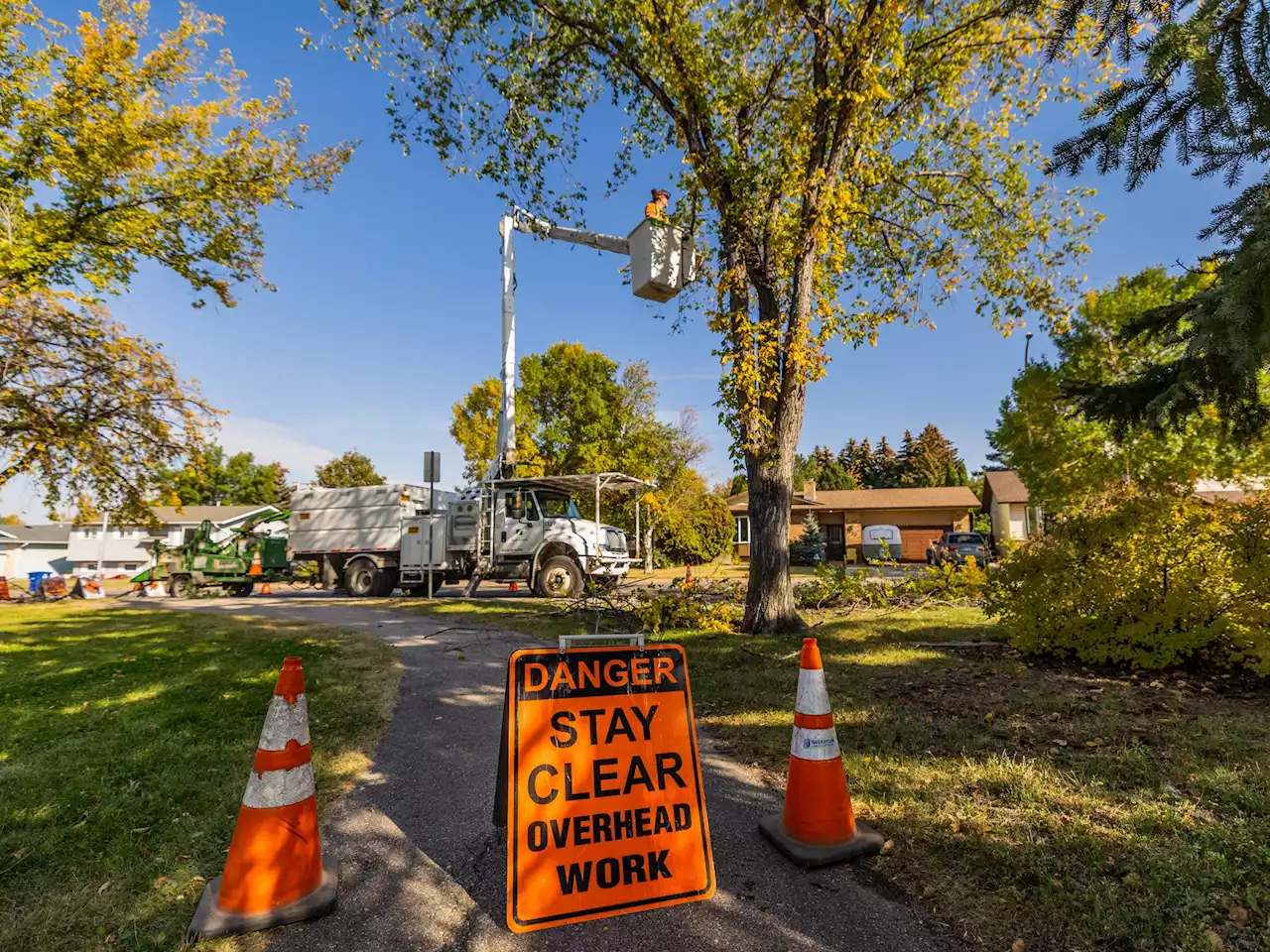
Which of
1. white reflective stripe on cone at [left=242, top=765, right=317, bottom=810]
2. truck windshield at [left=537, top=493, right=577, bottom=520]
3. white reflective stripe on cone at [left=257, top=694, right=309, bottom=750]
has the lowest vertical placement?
white reflective stripe on cone at [left=242, top=765, right=317, bottom=810]

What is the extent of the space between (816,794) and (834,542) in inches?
1499

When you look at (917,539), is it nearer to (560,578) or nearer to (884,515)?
(884,515)

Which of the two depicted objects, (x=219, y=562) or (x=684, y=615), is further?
(x=219, y=562)

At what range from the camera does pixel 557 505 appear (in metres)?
14.8

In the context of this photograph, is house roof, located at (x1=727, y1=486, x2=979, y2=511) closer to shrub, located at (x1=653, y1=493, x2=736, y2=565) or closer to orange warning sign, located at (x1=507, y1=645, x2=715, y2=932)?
shrub, located at (x1=653, y1=493, x2=736, y2=565)

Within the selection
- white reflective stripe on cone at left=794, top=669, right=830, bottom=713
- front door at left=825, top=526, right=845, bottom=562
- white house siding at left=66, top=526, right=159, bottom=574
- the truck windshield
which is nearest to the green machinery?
the truck windshield

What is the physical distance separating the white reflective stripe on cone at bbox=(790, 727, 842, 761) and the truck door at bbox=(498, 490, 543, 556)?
458 inches

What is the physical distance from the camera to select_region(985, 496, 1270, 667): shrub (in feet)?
16.0

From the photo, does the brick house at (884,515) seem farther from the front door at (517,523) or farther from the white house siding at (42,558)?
the white house siding at (42,558)

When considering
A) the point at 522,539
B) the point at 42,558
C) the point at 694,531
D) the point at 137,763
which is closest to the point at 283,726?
the point at 137,763

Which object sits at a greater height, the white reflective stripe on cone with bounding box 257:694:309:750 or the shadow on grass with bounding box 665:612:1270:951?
the white reflective stripe on cone with bounding box 257:694:309:750

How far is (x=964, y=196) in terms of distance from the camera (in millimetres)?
10023

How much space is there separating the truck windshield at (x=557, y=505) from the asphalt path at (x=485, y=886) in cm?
1025

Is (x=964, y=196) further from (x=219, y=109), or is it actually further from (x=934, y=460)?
(x=934, y=460)
